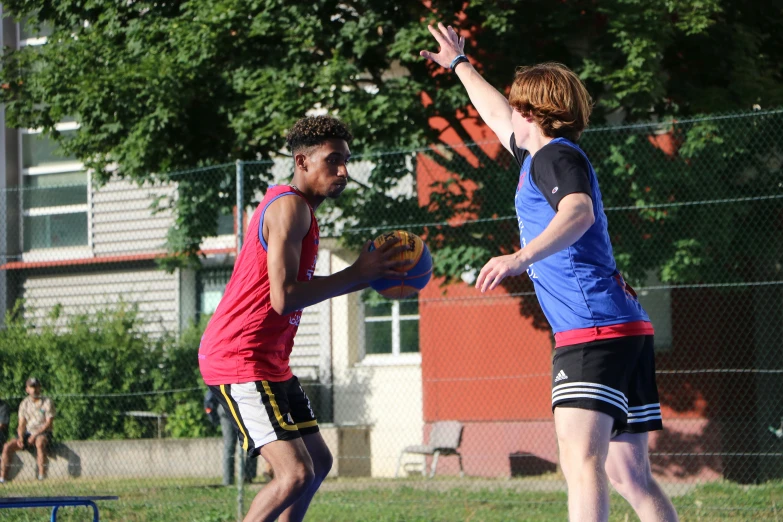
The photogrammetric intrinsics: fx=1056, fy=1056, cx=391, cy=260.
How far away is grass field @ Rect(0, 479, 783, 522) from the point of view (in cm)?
892

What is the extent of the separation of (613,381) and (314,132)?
184cm

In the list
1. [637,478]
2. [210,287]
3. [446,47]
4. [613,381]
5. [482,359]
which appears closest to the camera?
[613,381]

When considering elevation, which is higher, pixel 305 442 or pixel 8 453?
pixel 305 442

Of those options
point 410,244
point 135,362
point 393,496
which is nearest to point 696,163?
point 393,496

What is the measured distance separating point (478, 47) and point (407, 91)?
4.51 feet

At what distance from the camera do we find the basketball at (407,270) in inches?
191

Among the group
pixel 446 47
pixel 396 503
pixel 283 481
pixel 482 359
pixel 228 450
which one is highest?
pixel 446 47

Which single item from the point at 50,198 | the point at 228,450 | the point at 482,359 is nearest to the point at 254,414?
the point at 228,450

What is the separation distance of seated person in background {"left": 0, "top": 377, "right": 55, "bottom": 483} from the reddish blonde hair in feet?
27.3

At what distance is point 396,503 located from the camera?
10102 millimetres

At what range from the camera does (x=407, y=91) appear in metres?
11.4

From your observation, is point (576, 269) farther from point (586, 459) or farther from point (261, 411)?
point (261, 411)

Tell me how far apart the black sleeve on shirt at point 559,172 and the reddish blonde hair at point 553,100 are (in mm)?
182

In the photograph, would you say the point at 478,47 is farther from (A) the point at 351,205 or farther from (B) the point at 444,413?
(B) the point at 444,413
